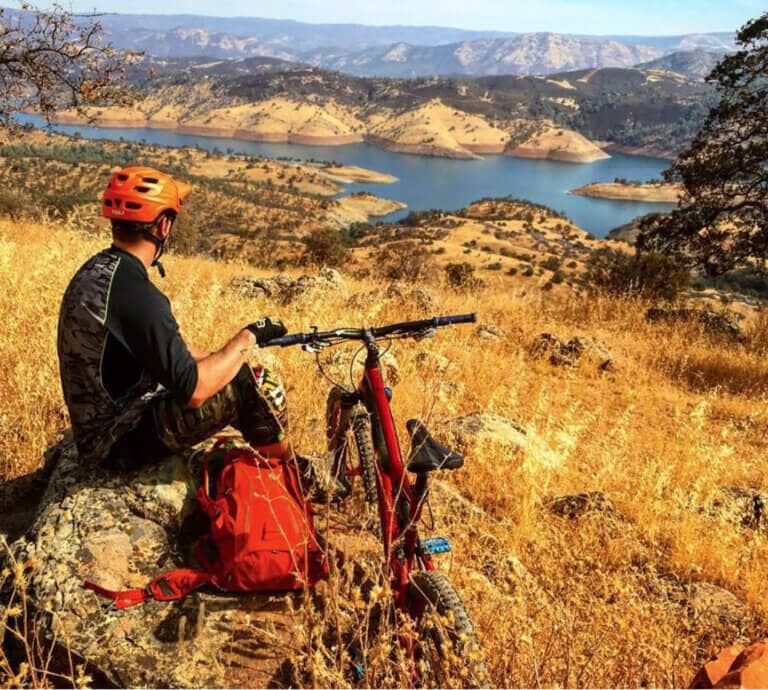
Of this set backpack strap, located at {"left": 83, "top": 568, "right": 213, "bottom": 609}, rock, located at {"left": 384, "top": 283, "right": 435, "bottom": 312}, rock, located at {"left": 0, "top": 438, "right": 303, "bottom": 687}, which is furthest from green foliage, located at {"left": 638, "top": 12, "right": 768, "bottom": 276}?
backpack strap, located at {"left": 83, "top": 568, "right": 213, "bottom": 609}

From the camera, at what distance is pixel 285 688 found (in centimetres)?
289

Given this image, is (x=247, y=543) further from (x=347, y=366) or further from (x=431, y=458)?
(x=347, y=366)

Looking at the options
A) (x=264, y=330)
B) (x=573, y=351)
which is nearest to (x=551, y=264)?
(x=573, y=351)

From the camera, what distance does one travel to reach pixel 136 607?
10.3 feet

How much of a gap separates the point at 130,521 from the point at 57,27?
1172cm

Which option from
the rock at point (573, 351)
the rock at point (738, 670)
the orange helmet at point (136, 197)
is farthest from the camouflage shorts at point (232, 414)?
the rock at point (573, 351)

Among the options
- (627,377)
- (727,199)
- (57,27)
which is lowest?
(627,377)

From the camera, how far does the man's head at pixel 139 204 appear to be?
3225 millimetres

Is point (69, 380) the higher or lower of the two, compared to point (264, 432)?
higher

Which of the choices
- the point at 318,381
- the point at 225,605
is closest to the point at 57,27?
the point at 318,381

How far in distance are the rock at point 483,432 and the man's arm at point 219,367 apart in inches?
131

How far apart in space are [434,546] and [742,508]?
12.9 feet

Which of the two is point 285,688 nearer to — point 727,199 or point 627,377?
point 627,377

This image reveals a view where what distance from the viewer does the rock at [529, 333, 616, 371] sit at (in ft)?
32.5
